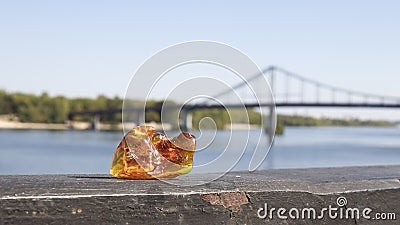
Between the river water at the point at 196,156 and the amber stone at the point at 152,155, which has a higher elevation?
the amber stone at the point at 152,155

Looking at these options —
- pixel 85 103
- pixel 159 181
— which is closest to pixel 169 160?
pixel 159 181

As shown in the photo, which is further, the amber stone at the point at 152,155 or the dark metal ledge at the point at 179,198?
the amber stone at the point at 152,155

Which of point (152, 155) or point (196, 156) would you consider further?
point (196, 156)

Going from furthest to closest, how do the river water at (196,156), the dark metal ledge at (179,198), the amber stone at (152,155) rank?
the river water at (196,156), the amber stone at (152,155), the dark metal ledge at (179,198)

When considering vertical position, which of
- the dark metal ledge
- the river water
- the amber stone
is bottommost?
the river water

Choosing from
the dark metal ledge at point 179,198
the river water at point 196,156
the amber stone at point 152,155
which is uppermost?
the amber stone at point 152,155

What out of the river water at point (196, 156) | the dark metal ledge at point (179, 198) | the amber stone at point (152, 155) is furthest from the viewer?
the river water at point (196, 156)

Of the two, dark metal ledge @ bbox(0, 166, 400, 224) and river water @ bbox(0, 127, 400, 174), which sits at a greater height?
dark metal ledge @ bbox(0, 166, 400, 224)

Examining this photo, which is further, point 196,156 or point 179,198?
point 196,156
